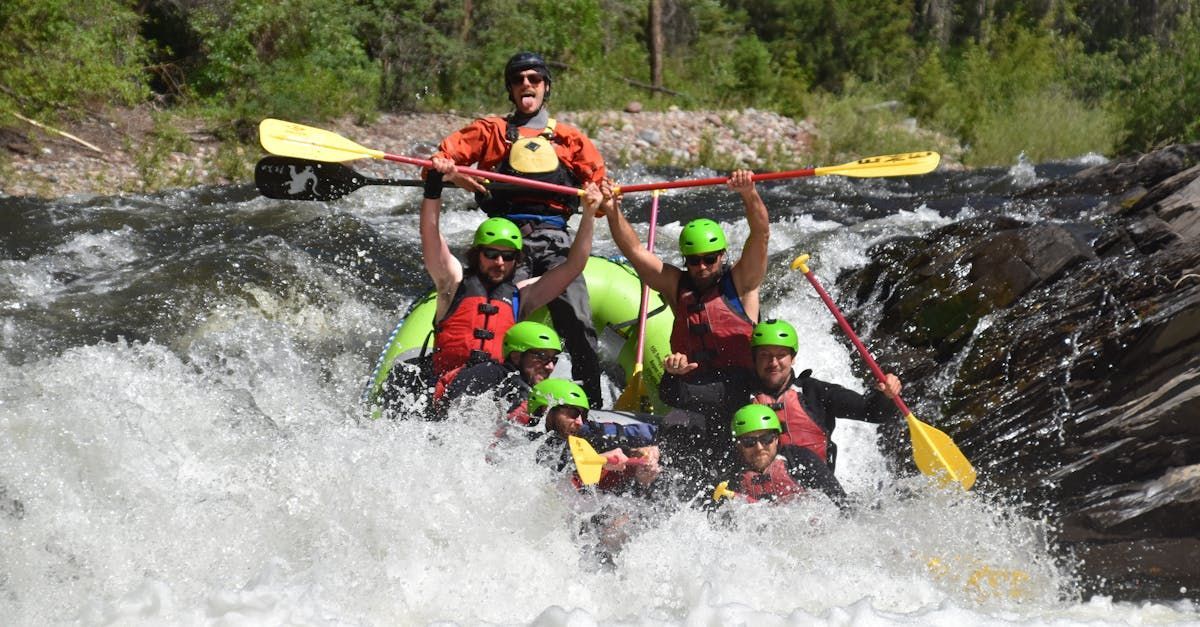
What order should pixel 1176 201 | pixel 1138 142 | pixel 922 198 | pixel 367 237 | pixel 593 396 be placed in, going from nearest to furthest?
1. pixel 593 396
2. pixel 1176 201
3. pixel 367 237
4. pixel 922 198
5. pixel 1138 142

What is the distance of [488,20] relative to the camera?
1564 cm

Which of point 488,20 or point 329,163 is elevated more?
point 329,163

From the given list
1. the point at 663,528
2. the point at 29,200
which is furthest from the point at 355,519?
the point at 29,200

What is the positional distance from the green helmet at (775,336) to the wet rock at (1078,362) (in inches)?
41.1

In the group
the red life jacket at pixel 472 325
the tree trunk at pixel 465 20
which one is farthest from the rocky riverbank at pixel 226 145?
the red life jacket at pixel 472 325

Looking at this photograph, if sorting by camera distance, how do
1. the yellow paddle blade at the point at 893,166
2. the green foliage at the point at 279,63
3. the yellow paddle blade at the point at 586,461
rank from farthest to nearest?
the green foliage at the point at 279,63
the yellow paddle blade at the point at 893,166
the yellow paddle blade at the point at 586,461

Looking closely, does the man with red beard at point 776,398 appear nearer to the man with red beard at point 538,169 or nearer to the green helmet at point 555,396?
the green helmet at point 555,396

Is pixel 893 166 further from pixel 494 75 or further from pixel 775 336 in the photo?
pixel 494 75

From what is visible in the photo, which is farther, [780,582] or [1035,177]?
[1035,177]

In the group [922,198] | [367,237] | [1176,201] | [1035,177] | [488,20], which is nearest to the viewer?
[1176,201]

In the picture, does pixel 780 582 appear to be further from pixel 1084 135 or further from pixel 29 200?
pixel 1084 135

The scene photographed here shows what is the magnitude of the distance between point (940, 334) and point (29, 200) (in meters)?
6.52

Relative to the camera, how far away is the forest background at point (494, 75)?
11.2 m

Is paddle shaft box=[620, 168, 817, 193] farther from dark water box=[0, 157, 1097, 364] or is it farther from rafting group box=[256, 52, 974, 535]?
dark water box=[0, 157, 1097, 364]
